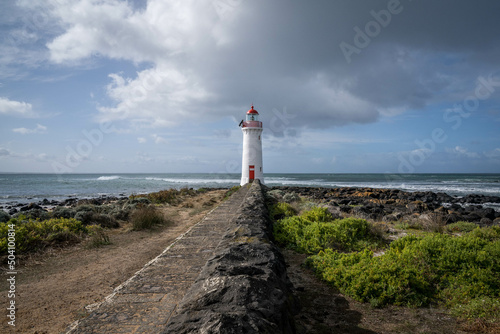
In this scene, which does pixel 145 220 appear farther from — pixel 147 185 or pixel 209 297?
pixel 147 185

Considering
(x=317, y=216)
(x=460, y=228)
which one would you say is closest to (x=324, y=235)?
(x=317, y=216)

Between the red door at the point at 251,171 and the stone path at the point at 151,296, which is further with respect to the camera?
the red door at the point at 251,171

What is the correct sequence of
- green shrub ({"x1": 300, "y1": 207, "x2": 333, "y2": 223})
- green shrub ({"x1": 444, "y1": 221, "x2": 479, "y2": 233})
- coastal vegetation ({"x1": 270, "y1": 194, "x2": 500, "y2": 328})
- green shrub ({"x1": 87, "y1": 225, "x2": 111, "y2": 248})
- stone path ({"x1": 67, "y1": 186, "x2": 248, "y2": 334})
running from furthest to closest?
1. green shrub ({"x1": 444, "y1": 221, "x2": 479, "y2": 233})
2. green shrub ({"x1": 300, "y1": 207, "x2": 333, "y2": 223})
3. green shrub ({"x1": 87, "y1": 225, "x2": 111, "y2": 248})
4. coastal vegetation ({"x1": 270, "y1": 194, "x2": 500, "y2": 328})
5. stone path ({"x1": 67, "y1": 186, "x2": 248, "y2": 334})

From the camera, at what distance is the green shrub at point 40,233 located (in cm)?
641

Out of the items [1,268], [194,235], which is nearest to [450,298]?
[194,235]

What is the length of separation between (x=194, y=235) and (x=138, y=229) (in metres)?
5.02

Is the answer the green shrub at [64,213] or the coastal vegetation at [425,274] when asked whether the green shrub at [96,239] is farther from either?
the coastal vegetation at [425,274]

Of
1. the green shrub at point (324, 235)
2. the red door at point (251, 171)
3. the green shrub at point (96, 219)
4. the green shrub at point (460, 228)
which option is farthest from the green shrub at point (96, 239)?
the red door at point (251, 171)

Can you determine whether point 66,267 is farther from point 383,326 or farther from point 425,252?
point 425,252

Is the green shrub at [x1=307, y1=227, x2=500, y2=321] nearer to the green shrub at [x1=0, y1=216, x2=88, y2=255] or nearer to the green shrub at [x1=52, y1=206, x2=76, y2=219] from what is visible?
the green shrub at [x1=0, y1=216, x2=88, y2=255]

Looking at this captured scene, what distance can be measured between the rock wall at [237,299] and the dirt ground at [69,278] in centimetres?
226

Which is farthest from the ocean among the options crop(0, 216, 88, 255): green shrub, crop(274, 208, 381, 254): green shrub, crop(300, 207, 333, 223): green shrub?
crop(274, 208, 381, 254): green shrub

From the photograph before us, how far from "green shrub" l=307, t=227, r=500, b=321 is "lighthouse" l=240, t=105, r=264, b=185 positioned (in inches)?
714

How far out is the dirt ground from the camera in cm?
364
